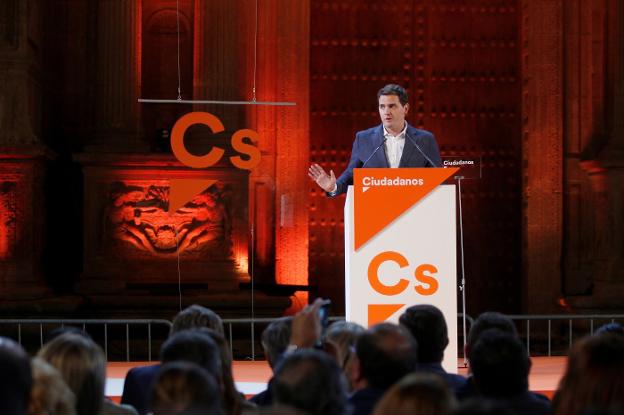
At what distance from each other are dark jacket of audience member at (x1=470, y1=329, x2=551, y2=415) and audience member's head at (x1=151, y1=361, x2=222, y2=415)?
47.7 inches

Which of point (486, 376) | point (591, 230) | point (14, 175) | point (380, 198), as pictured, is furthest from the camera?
point (591, 230)

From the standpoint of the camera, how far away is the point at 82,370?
163 inches

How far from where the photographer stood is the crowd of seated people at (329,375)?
332 centimetres

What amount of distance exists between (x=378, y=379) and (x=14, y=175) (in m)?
8.71

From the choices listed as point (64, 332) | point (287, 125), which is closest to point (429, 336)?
point (64, 332)

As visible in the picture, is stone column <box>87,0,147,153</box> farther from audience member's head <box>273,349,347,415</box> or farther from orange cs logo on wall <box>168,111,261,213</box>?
audience member's head <box>273,349,347,415</box>

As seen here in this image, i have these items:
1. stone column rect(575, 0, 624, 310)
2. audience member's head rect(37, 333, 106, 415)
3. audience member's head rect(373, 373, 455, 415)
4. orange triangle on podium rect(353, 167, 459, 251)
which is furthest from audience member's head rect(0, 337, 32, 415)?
→ stone column rect(575, 0, 624, 310)

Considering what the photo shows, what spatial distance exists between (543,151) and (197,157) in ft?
18.0

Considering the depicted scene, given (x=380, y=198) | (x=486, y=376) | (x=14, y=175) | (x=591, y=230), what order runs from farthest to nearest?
1. (x=591, y=230)
2. (x=14, y=175)
3. (x=380, y=198)
4. (x=486, y=376)

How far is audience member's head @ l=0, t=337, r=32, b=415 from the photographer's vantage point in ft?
10.8

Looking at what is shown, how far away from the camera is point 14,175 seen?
12.2m

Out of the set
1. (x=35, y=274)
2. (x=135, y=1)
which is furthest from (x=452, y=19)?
(x=35, y=274)

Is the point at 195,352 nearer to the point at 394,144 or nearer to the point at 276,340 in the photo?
the point at 276,340

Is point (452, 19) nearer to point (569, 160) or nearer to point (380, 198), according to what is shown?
point (569, 160)
